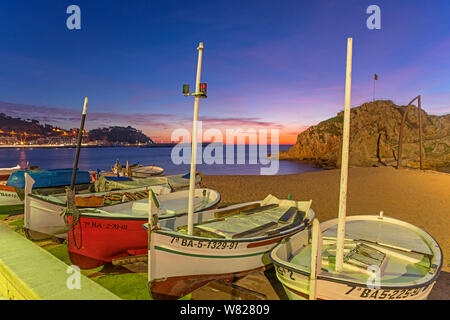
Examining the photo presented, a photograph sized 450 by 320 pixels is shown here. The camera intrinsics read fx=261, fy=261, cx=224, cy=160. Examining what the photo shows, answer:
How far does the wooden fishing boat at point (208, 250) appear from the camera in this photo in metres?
7.04

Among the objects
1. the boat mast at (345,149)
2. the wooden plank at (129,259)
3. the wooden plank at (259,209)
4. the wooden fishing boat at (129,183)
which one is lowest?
the wooden plank at (129,259)

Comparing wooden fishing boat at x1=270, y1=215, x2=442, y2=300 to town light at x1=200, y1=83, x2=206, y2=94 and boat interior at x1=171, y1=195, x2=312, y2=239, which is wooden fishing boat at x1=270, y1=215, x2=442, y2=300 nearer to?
boat interior at x1=171, y1=195, x2=312, y2=239

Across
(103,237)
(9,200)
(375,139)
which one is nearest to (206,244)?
(103,237)

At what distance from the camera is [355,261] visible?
6.37 m

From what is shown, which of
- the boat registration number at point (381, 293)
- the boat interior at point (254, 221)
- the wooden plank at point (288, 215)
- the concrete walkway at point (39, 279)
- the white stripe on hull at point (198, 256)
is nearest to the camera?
the concrete walkway at point (39, 279)

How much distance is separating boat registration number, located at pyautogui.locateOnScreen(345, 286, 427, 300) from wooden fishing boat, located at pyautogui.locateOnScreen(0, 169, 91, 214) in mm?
18122

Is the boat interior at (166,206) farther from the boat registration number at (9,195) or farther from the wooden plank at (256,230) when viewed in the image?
the boat registration number at (9,195)

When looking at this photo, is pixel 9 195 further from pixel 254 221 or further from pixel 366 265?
pixel 366 265

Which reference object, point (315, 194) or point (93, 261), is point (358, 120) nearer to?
point (315, 194)

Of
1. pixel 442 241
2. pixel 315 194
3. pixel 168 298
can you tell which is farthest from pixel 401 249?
pixel 315 194

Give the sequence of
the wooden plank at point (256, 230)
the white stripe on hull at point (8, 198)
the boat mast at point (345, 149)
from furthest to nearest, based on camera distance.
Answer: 1. the white stripe on hull at point (8, 198)
2. the wooden plank at point (256, 230)
3. the boat mast at point (345, 149)

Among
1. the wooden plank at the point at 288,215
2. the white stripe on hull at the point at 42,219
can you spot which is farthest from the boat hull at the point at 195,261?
the white stripe on hull at the point at 42,219

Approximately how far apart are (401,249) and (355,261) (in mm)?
2160

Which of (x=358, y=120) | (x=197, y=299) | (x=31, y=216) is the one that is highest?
(x=358, y=120)
